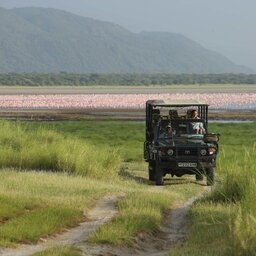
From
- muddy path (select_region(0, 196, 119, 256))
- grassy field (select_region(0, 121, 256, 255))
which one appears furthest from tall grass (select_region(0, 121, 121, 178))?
muddy path (select_region(0, 196, 119, 256))

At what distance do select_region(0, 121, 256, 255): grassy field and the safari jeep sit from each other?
0.61 m

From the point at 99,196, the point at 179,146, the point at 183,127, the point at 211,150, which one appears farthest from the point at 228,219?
the point at 183,127

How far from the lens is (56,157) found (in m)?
28.6

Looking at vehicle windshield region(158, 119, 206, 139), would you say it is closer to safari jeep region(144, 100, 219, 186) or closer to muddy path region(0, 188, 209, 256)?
safari jeep region(144, 100, 219, 186)

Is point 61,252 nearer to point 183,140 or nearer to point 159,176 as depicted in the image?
point 159,176

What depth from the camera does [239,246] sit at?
11.9 meters

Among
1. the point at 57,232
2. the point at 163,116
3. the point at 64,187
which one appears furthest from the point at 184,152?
the point at 57,232

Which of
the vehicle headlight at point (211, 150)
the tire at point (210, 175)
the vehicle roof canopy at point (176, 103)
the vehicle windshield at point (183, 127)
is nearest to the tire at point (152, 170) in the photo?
the vehicle windshield at point (183, 127)

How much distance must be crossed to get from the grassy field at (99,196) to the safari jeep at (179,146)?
2.00 ft

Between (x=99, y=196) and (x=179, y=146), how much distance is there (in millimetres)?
4709

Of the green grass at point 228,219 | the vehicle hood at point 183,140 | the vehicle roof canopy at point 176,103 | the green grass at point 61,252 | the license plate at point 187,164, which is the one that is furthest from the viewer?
the vehicle roof canopy at point 176,103

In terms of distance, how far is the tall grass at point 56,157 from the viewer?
2752 cm

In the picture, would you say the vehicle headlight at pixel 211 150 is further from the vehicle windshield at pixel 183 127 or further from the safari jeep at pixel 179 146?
the vehicle windshield at pixel 183 127

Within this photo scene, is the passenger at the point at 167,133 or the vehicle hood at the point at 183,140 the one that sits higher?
the passenger at the point at 167,133
